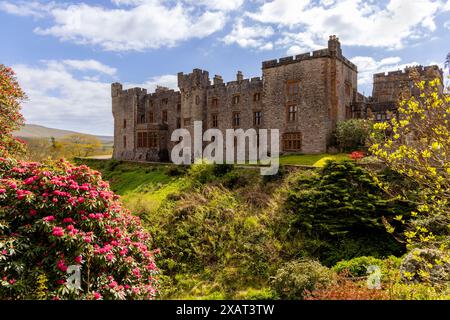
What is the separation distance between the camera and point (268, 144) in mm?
29688

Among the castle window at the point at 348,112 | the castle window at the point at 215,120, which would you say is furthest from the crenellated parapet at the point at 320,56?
the castle window at the point at 215,120

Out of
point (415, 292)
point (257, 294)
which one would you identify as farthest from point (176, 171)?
point (415, 292)

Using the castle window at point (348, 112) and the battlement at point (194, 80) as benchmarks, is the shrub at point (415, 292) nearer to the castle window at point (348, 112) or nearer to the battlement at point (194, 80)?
the castle window at point (348, 112)

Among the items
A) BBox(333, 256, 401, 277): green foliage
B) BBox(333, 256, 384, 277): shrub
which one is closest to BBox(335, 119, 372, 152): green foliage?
BBox(333, 256, 401, 277): green foliage

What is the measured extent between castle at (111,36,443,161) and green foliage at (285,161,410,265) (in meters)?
8.38

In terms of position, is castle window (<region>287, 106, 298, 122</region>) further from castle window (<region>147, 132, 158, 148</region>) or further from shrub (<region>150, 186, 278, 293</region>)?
castle window (<region>147, 132, 158, 148</region>)

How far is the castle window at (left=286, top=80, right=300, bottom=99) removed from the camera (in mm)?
27900

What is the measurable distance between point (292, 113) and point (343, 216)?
15.0 meters

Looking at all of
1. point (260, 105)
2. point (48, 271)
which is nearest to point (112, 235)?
point (48, 271)

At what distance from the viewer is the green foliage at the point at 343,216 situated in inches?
543

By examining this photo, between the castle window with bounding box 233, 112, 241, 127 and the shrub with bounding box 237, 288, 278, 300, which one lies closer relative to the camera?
the shrub with bounding box 237, 288, 278, 300

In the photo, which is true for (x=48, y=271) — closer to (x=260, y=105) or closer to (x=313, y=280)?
(x=313, y=280)

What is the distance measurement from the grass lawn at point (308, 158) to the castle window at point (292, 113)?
10.5 feet
